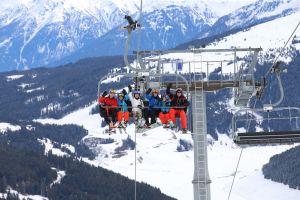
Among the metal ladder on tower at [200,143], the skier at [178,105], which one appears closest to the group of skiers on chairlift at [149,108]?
the skier at [178,105]

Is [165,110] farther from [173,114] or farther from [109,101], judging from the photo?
[109,101]

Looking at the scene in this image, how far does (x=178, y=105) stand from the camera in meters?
34.3

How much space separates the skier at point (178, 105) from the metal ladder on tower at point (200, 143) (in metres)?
0.87

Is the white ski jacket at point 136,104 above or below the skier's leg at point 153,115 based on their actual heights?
above

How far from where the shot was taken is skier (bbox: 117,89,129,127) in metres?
34.6

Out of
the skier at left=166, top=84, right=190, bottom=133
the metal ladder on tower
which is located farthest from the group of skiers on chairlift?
the metal ladder on tower

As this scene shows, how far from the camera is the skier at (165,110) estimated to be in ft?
113

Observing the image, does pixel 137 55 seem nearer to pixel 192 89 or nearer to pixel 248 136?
pixel 192 89

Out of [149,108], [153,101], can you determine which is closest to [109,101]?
[149,108]

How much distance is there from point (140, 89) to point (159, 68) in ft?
3.47

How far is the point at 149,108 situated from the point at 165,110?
0.61 meters

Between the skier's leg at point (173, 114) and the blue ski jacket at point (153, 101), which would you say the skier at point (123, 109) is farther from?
the skier's leg at point (173, 114)

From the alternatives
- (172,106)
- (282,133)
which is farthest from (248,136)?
(172,106)

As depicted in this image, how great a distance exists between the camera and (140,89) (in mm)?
33375
